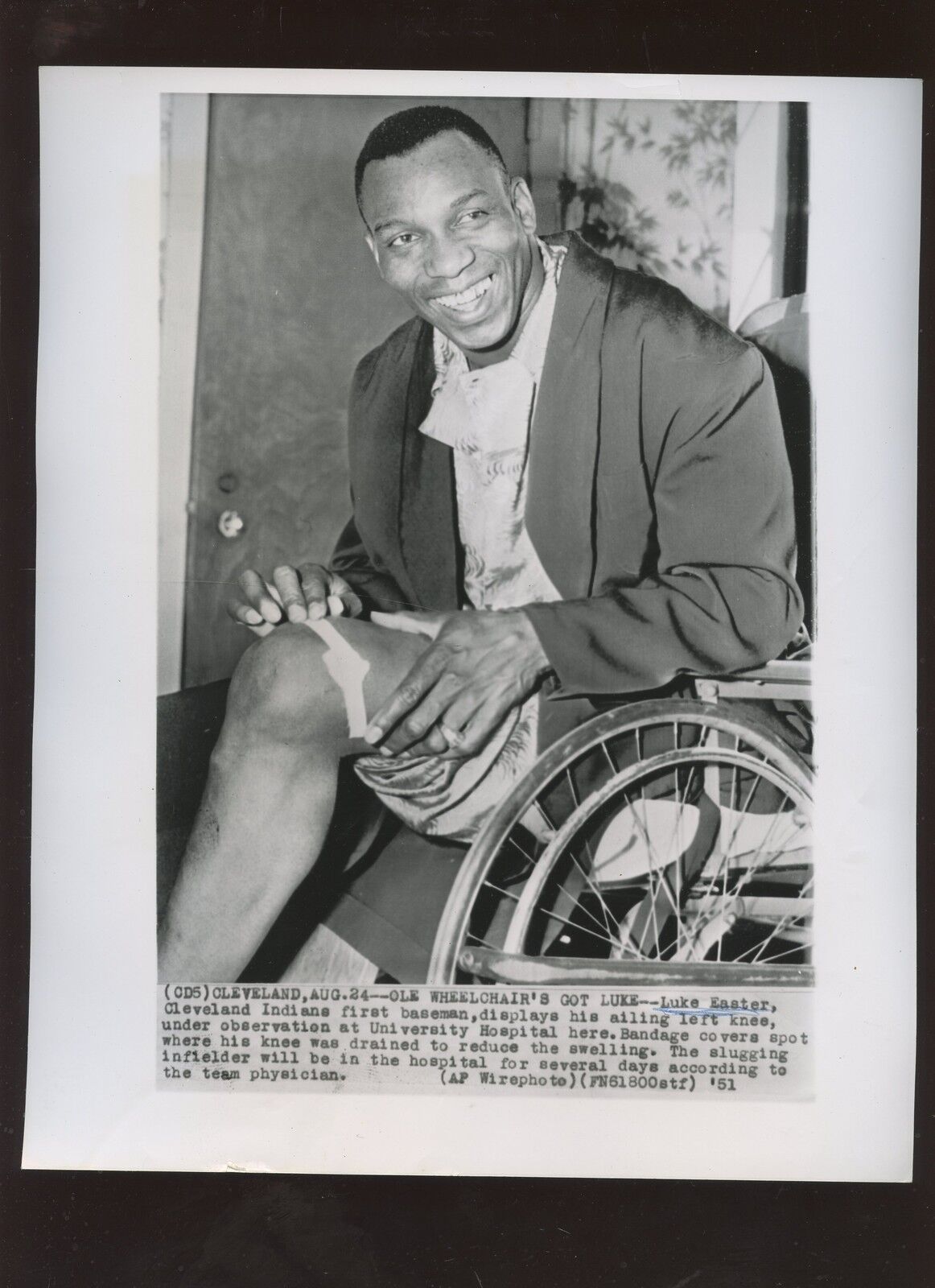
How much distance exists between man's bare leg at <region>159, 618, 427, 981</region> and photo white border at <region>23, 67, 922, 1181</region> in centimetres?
6

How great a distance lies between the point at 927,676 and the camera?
133 cm

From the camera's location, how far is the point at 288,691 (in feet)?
4.24

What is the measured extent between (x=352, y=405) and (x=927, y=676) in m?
0.82

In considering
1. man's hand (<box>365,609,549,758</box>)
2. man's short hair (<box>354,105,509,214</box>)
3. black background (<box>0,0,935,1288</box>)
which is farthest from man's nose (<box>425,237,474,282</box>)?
man's hand (<box>365,609,549,758</box>)

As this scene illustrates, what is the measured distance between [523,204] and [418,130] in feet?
0.53

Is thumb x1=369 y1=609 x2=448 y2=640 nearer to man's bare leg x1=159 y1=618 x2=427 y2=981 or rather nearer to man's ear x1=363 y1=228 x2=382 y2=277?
man's bare leg x1=159 y1=618 x2=427 y2=981

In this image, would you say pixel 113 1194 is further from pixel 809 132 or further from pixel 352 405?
pixel 809 132

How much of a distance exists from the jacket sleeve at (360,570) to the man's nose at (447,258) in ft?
1.10

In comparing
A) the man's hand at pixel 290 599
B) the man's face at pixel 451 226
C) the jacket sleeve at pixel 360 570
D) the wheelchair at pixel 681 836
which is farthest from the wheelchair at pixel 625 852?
the man's face at pixel 451 226

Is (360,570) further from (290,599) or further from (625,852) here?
(625,852)

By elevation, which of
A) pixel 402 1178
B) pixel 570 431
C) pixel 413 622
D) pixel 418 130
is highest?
pixel 418 130

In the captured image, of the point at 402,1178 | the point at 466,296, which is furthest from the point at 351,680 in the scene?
the point at 402,1178

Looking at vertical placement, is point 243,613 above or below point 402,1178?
above

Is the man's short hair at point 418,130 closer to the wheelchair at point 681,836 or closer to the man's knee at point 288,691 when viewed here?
the wheelchair at point 681,836
